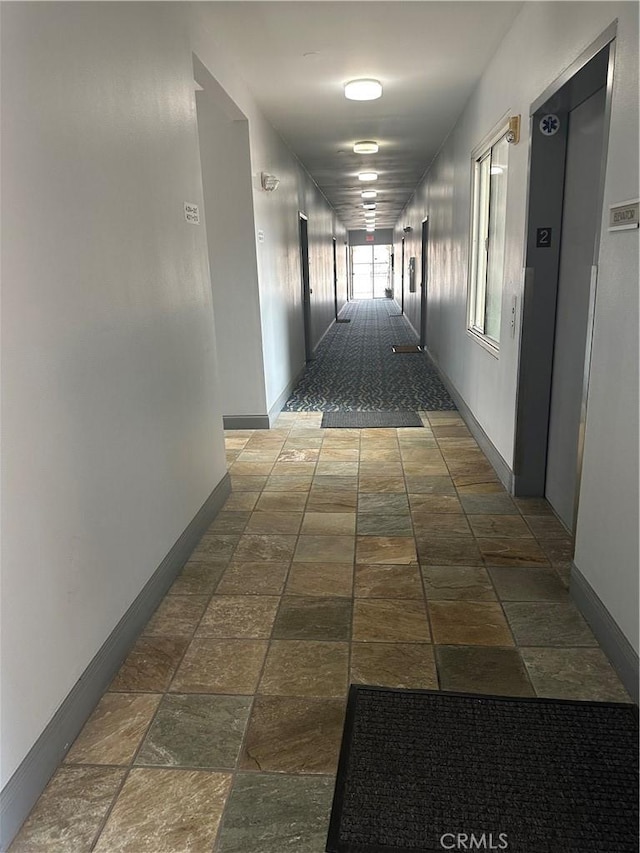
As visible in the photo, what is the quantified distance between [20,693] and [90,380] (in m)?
0.97

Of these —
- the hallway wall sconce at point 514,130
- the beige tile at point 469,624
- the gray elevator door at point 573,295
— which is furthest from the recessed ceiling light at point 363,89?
the beige tile at point 469,624

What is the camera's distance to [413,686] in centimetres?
208

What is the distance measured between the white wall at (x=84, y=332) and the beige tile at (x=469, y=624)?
1.24 metres

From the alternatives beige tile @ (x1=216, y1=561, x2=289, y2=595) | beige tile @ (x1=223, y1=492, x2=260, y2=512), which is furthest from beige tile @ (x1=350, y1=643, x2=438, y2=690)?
beige tile @ (x1=223, y1=492, x2=260, y2=512)

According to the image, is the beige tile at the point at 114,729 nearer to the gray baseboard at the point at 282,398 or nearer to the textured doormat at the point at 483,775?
the textured doormat at the point at 483,775

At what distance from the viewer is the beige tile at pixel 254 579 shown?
2.76 metres

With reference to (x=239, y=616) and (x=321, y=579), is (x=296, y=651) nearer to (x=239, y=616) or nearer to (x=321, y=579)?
(x=239, y=616)

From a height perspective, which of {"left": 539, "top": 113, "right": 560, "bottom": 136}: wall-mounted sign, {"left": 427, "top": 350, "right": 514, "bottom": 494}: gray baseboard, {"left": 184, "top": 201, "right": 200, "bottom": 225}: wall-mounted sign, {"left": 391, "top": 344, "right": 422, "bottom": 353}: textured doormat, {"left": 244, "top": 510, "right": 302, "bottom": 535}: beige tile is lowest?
{"left": 244, "top": 510, "right": 302, "bottom": 535}: beige tile

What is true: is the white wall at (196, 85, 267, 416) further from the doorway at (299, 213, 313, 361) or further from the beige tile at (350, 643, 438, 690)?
the doorway at (299, 213, 313, 361)

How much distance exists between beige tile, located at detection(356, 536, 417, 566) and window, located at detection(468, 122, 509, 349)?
5.92ft

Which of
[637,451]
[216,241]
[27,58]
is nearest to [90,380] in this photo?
[27,58]

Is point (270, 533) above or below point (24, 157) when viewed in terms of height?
below

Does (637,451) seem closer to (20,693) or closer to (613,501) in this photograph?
(613,501)

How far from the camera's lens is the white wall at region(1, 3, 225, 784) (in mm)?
1608
